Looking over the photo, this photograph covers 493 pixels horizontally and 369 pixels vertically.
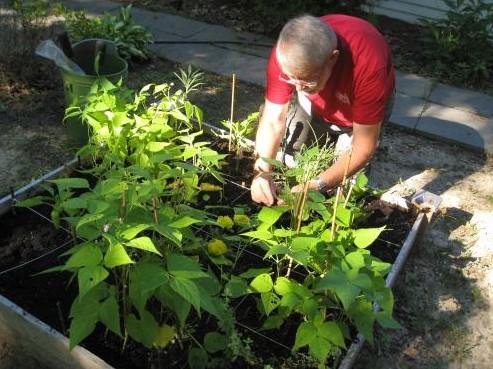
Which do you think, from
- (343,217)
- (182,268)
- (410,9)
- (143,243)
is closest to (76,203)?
(143,243)

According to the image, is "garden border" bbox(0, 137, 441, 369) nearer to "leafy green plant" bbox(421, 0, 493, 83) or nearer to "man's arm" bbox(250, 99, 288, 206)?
"man's arm" bbox(250, 99, 288, 206)

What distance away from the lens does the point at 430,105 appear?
4.62 metres

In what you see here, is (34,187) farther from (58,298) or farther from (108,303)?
(108,303)

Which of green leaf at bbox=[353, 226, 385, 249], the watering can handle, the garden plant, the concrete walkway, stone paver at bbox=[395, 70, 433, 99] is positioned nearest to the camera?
the garden plant

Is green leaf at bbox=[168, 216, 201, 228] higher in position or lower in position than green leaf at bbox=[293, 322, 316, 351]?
higher

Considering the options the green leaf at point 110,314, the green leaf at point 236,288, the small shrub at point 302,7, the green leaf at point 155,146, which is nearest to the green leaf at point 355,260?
the green leaf at point 236,288

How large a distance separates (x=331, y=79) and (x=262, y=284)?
1.18 meters

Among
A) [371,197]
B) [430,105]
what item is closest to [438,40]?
[430,105]

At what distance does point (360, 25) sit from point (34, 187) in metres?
1.79

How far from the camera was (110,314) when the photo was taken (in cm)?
174

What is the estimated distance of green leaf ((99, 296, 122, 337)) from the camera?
1.71 meters

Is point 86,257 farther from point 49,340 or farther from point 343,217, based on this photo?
point 343,217

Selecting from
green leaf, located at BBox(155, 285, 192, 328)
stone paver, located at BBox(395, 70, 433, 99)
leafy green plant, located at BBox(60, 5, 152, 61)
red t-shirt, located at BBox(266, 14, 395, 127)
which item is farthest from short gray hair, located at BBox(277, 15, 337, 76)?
leafy green plant, located at BBox(60, 5, 152, 61)

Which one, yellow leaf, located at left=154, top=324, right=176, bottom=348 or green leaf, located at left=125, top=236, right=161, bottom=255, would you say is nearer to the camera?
green leaf, located at left=125, top=236, right=161, bottom=255
